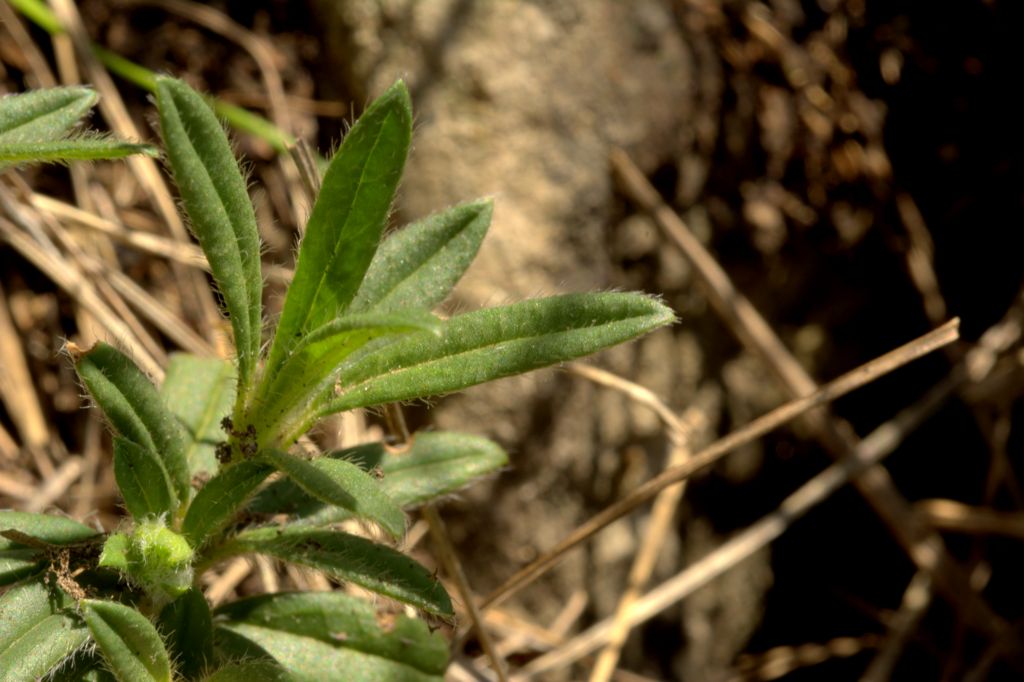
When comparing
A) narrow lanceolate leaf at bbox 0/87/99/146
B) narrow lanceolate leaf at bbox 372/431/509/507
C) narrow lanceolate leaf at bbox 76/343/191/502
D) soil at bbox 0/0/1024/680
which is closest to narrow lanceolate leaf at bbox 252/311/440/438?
narrow lanceolate leaf at bbox 76/343/191/502

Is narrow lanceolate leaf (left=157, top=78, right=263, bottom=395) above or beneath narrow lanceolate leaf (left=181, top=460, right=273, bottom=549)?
above

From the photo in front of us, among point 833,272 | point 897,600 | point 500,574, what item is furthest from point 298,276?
point 897,600

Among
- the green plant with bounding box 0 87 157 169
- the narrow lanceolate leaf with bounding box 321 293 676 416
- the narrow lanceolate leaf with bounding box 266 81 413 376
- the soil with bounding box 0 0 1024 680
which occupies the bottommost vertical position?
the soil with bounding box 0 0 1024 680

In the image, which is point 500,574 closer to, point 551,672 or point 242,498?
point 551,672

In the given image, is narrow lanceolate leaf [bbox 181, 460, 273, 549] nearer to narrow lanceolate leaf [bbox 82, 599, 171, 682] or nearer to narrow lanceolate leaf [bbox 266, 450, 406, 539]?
narrow lanceolate leaf [bbox 266, 450, 406, 539]

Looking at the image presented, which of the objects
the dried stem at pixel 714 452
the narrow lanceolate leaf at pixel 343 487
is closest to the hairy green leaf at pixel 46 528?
the narrow lanceolate leaf at pixel 343 487

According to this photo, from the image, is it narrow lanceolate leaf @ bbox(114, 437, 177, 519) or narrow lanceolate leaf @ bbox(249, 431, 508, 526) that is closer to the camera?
narrow lanceolate leaf @ bbox(114, 437, 177, 519)

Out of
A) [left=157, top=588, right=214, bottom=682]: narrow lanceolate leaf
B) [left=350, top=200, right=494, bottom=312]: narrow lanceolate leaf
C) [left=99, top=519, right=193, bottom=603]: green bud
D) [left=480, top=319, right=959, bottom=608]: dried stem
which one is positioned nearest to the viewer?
[left=99, top=519, right=193, bottom=603]: green bud
